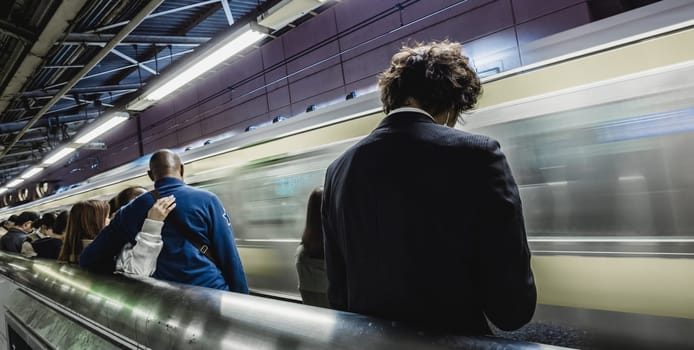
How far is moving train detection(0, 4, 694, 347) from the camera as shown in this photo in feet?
7.01

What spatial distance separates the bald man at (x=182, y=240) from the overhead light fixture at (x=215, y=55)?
2.68 meters

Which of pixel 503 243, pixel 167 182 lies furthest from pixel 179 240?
pixel 503 243

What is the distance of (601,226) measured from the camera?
2373 millimetres

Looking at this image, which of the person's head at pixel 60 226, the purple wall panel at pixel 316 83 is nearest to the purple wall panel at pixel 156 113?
the purple wall panel at pixel 316 83

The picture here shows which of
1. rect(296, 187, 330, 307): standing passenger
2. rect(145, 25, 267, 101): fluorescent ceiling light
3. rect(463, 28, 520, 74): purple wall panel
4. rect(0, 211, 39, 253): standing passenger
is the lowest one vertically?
rect(296, 187, 330, 307): standing passenger

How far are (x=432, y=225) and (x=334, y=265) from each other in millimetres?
383

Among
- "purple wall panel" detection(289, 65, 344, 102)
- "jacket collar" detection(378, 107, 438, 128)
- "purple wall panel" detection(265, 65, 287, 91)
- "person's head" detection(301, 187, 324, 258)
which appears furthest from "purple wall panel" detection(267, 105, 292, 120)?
"jacket collar" detection(378, 107, 438, 128)

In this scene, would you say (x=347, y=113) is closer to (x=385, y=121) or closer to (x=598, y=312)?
(x=598, y=312)

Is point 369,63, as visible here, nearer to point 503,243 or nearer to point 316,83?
point 316,83

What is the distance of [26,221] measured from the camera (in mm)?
5781

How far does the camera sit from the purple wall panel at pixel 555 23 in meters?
4.65

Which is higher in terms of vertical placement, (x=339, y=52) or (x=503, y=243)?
(x=339, y=52)

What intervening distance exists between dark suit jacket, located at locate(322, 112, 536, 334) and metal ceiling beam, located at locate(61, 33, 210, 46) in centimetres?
563

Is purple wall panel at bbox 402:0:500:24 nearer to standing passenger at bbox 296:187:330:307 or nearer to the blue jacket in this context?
standing passenger at bbox 296:187:330:307
